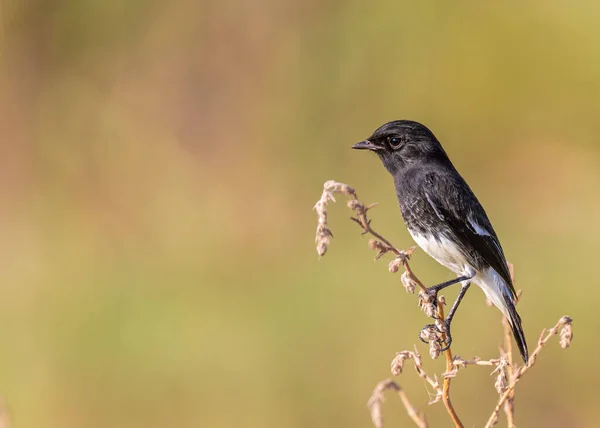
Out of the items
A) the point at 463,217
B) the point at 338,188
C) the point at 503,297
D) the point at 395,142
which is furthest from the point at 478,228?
the point at 338,188

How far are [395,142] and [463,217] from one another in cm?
50

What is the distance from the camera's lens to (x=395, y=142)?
4.05m

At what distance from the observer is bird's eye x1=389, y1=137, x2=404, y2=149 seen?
4.03 metres

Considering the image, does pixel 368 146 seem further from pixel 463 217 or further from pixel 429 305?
pixel 429 305

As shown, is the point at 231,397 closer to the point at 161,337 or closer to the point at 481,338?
the point at 161,337

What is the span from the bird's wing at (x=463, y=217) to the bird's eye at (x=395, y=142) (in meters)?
0.23

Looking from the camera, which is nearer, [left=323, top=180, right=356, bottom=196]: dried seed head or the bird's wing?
[left=323, top=180, right=356, bottom=196]: dried seed head

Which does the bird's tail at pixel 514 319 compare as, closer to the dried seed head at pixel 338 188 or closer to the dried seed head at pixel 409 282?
the dried seed head at pixel 409 282

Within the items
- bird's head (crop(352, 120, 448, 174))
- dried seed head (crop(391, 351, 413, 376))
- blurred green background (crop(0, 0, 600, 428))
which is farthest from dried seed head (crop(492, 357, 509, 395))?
blurred green background (crop(0, 0, 600, 428))

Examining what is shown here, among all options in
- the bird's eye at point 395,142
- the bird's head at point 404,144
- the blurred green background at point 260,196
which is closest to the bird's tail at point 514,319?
the bird's head at point 404,144

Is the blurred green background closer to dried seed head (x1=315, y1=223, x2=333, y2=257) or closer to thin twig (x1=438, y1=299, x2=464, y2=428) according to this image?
thin twig (x1=438, y1=299, x2=464, y2=428)

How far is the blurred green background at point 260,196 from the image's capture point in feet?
20.6

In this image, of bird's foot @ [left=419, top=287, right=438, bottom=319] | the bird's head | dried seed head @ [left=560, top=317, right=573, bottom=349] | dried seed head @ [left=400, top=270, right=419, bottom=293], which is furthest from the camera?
the bird's head

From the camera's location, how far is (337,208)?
8.09 m
